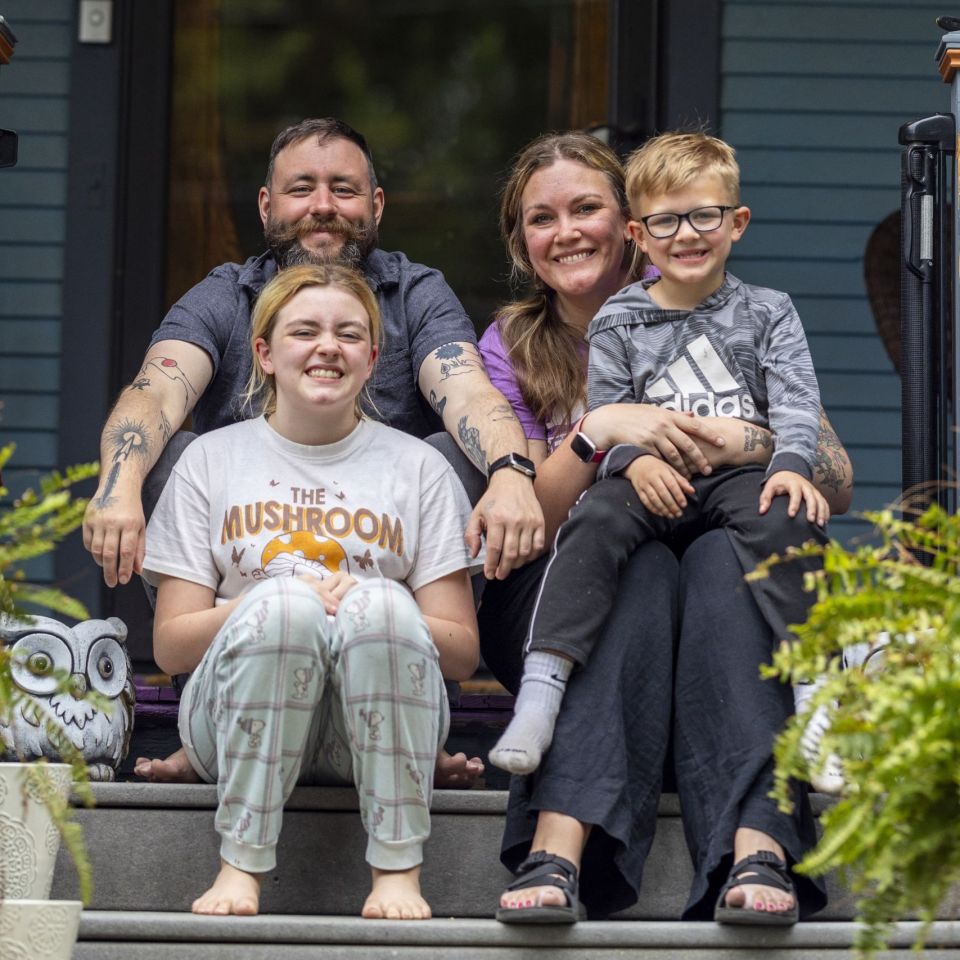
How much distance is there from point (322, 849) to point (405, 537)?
56 centimetres

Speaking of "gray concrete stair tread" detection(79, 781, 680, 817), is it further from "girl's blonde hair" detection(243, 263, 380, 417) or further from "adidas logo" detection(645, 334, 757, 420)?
"adidas logo" detection(645, 334, 757, 420)

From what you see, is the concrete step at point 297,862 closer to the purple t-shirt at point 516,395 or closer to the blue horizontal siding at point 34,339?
the purple t-shirt at point 516,395

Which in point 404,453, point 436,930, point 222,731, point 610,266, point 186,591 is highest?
point 610,266

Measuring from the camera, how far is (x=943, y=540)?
1761 millimetres

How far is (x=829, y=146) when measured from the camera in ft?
16.3

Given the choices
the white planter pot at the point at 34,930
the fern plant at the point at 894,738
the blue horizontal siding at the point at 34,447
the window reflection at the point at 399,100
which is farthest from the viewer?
the window reflection at the point at 399,100

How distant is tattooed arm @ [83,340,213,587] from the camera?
2.73 metres

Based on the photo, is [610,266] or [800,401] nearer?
[800,401]

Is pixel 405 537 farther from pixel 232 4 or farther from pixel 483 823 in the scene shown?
pixel 232 4

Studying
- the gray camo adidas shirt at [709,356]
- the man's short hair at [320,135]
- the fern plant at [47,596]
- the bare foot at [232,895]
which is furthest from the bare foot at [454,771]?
the man's short hair at [320,135]

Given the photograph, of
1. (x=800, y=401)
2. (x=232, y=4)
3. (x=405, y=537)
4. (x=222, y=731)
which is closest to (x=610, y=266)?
(x=800, y=401)

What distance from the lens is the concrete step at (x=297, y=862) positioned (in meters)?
2.62

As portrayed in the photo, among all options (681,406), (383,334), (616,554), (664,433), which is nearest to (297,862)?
(616,554)

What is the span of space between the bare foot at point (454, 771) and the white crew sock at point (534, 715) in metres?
0.32
